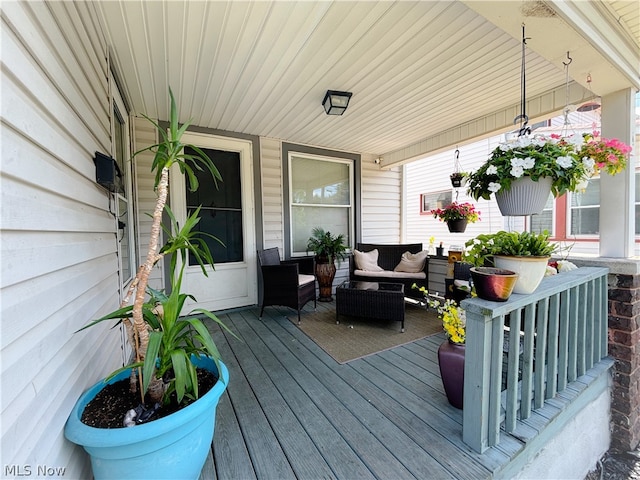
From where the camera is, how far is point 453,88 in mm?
2764

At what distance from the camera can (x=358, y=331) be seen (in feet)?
9.90

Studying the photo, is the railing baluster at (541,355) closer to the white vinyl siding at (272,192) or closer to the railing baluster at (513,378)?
the railing baluster at (513,378)

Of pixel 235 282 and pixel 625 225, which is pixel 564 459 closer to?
pixel 625 225

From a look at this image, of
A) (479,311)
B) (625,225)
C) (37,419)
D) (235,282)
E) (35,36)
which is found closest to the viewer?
(37,419)

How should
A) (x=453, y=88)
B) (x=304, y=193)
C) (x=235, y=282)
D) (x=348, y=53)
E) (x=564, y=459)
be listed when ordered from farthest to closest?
(x=304, y=193)
(x=235, y=282)
(x=453, y=88)
(x=348, y=53)
(x=564, y=459)

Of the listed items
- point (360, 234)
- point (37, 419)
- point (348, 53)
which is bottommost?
point (37, 419)

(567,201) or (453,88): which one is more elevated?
(453,88)

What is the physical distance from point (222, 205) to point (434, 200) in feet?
17.9

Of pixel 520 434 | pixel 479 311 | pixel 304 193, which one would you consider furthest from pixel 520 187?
pixel 304 193

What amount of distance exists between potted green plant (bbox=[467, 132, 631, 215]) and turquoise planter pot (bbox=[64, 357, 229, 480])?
1.85m

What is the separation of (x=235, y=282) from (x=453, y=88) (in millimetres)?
3699

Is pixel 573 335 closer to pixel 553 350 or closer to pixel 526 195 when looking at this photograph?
pixel 553 350

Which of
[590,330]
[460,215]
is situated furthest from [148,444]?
[460,215]

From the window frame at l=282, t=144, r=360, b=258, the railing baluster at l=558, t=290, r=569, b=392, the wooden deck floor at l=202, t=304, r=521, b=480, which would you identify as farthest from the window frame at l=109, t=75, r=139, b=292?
the railing baluster at l=558, t=290, r=569, b=392
